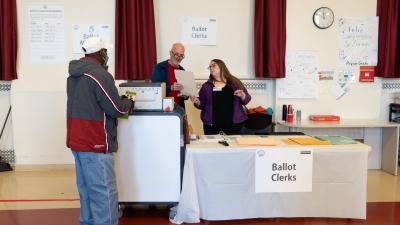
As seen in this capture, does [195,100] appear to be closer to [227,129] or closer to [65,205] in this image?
[227,129]

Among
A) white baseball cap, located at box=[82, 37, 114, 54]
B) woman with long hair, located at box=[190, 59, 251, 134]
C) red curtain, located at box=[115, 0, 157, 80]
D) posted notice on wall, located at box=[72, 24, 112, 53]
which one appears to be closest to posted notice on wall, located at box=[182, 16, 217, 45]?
red curtain, located at box=[115, 0, 157, 80]

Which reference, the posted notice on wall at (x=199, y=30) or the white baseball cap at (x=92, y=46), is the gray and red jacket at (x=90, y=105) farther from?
the posted notice on wall at (x=199, y=30)

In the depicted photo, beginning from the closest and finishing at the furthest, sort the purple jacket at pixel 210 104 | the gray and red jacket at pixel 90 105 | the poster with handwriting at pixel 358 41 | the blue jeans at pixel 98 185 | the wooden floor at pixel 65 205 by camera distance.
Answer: the gray and red jacket at pixel 90 105, the blue jeans at pixel 98 185, the wooden floor at pixel 65 205, the purple jacket at pixel 210 104, the poster with handwriting at pixel 358 41

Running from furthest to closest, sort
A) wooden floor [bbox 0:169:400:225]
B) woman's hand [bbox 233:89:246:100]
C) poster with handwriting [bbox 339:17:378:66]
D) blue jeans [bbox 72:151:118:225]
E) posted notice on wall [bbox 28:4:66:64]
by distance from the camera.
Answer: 1. poster with handwriting [bbox 339:17:378:66]
2. posted notice on wall [bbox 28:4:66:64]
3. woman's hand [bbox 233:89:246:100]
4. wooden floor [bbox 0:169:400:225]
5. blue jeans [bbox 72:151:118:225]

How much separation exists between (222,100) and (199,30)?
1358mm

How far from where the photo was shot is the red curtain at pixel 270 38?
4.45 m

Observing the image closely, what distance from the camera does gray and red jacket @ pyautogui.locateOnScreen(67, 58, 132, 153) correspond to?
252 cm

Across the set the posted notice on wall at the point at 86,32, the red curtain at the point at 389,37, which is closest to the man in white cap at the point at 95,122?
the posted notice on wall at the point at 86,32

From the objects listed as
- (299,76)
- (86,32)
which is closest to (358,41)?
(299,76)

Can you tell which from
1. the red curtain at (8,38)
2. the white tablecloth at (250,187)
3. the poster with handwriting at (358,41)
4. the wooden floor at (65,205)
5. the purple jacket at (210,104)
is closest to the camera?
the white tablecloth at (250,187)

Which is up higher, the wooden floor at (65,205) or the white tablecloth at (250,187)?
the white tablecloth at (250,187)

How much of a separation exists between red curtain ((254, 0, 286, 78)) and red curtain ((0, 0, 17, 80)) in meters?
2.86

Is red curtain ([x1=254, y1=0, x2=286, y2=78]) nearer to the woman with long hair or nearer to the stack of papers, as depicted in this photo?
the woman with long hair

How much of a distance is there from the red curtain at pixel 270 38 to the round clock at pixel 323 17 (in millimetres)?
434
